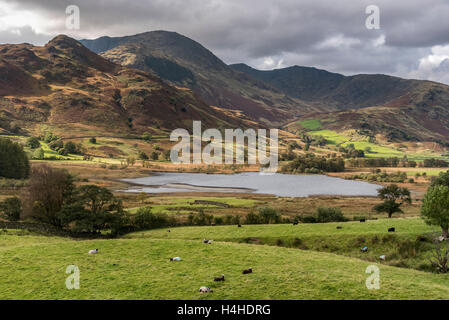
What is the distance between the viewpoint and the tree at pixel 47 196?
63.8m

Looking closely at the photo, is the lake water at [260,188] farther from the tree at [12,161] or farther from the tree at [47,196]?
the tree at [47,196]

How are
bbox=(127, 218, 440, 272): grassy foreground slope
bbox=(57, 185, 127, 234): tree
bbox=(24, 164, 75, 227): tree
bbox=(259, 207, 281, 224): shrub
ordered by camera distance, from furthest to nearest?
bbox=(259, 207, 281, 224): shrub, bbox=(24, 164, 75, 227): tree, bbox=(57, 185, 127, 234): tree, bbox=(127, 218, 440, 272): grassy foreground slope

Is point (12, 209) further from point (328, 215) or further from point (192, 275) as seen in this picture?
point (328, 215)

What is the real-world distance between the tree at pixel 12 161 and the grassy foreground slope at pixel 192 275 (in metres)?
128

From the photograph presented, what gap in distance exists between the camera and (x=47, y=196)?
6462cm

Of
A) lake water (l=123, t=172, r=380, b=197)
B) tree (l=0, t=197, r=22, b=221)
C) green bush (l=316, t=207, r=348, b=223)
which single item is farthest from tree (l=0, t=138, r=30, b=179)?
green bush (l=316, t=207, r=348, b=223)

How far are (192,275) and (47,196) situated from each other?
50.1 m

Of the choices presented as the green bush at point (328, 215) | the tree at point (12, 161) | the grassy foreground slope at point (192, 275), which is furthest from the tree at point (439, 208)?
the tree at point (12, 161)

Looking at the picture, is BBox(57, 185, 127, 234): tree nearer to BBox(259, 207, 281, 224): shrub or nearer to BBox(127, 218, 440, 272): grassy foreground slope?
BBox(127, 218, 440, 272): grassy foreground slope

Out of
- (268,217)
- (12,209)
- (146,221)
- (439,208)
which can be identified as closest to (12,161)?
(12,209)

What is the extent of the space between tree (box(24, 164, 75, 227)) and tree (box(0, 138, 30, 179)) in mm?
91268

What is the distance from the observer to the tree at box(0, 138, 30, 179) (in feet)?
464
